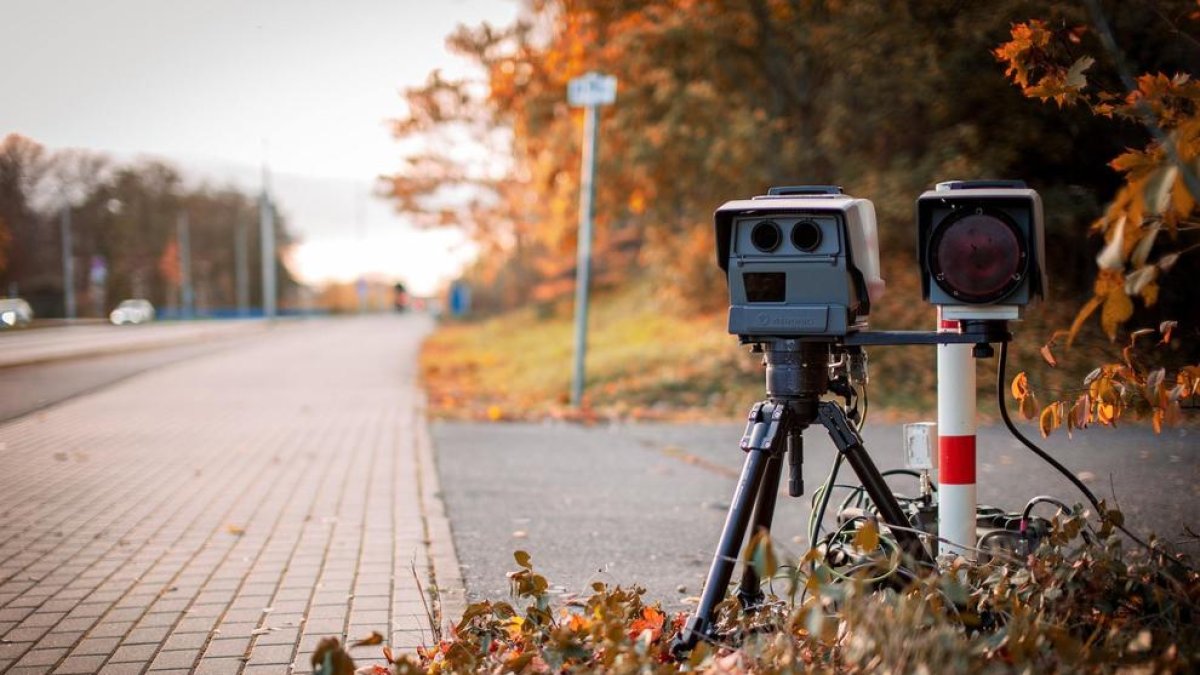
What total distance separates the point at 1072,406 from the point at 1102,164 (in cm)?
148

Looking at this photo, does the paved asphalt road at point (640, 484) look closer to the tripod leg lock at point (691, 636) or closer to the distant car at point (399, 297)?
the tripod leg lock at point (691, 636)

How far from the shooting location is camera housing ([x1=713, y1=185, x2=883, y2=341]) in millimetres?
2805

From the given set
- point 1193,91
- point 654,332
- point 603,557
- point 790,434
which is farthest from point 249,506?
point 654,332

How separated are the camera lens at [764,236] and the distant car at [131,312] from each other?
6243 millimetres

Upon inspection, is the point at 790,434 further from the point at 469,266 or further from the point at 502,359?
the point at 469,266

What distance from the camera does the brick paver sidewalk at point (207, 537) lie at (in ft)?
12.6

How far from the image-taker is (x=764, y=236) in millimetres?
2885

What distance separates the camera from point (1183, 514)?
12.4ft

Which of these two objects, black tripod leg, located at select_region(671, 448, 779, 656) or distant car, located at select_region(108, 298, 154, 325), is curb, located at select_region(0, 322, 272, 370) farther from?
black tripod leg, located at select_region(671, 448, 779, 656)

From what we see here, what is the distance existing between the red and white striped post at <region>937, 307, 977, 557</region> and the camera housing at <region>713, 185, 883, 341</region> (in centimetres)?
57

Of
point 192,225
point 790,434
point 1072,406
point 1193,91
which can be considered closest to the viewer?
point 1193,91

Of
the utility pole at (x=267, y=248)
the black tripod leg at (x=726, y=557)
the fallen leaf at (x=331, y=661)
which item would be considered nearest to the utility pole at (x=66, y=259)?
the fallen leaf at (x=331, y=661)

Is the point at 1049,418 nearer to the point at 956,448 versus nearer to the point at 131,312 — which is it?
the point at 956,448

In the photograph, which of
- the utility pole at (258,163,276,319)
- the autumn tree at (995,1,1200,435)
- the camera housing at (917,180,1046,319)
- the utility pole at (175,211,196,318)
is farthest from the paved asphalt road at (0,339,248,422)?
the utility pole at (258,163,276,319)
